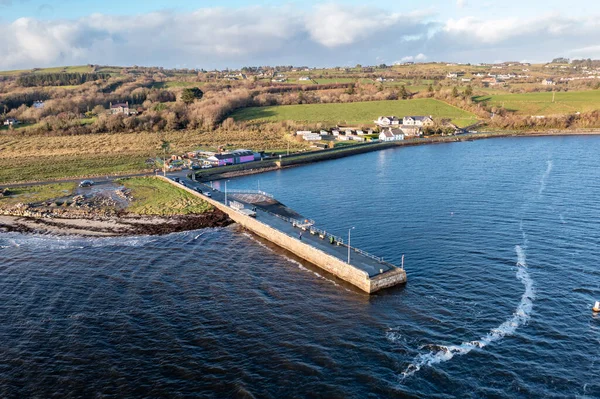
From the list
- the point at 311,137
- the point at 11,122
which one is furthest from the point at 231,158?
the point at 11,122

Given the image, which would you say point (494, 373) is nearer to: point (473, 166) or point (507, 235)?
point (507, 235)

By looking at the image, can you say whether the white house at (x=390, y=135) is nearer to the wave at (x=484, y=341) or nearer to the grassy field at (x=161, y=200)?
the grassy field at (x=161, y=200)

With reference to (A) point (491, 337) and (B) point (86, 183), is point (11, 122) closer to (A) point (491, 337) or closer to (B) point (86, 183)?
(B) point (86, 183)

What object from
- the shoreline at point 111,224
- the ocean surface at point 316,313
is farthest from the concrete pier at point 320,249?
the shoreline at point 111,224

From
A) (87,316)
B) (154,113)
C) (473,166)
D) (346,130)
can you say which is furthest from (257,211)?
(154,113)

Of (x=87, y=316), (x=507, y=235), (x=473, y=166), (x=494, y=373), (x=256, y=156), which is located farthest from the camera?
(x=256, y=156)

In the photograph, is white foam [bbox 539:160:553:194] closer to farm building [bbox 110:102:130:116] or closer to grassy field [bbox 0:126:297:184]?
grassy field [bbox 0:126:297:184]
